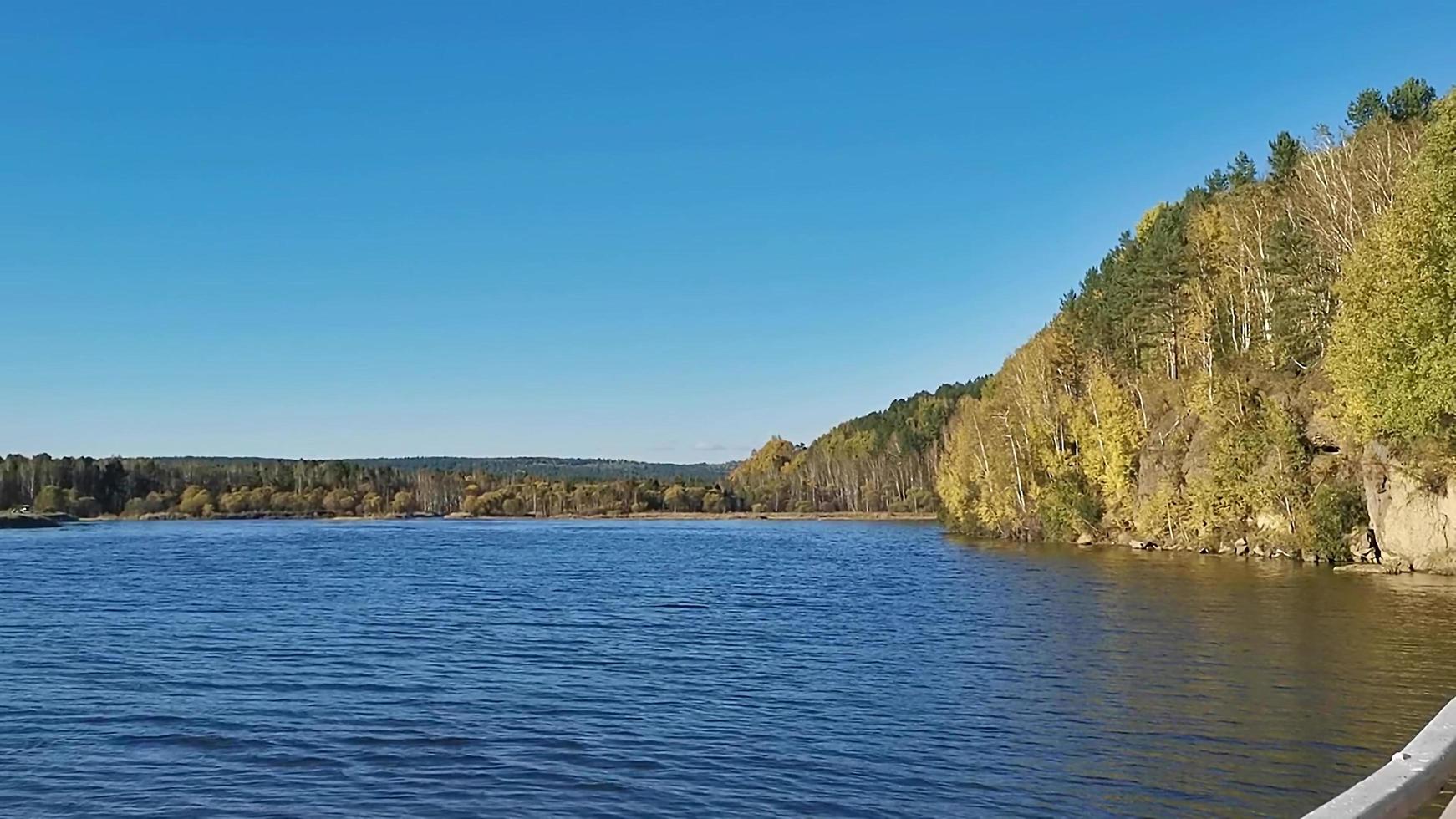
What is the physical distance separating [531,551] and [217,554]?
2347 centimetres

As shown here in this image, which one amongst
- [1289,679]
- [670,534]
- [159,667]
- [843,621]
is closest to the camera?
[1289,679]

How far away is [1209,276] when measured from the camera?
249 ft

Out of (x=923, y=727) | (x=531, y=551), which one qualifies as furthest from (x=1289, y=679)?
(x=531, y=551)

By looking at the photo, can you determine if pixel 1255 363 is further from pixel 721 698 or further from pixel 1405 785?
pixel 1405 785

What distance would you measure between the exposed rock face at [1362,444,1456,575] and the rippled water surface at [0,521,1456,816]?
3.40m

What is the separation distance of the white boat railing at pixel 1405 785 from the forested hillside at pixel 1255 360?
35942 mm

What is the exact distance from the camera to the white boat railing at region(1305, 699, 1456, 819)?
6930mm

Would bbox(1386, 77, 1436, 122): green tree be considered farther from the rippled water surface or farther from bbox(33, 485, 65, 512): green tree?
bbox(33, 485, 65, 512): green tree

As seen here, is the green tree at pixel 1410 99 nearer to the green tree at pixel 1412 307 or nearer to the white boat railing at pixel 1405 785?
the green tree at pixel 1412 307

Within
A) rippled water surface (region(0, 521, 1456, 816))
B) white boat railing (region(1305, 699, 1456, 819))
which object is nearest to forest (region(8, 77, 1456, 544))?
rippled water surface (region(0, 521, 1456, 816))

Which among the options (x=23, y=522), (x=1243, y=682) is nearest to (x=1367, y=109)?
(x=1243, y=682)

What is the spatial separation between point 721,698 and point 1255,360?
5308cm

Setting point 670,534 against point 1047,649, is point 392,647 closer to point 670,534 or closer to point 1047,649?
point 1047,649

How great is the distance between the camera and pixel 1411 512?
49250 mm
